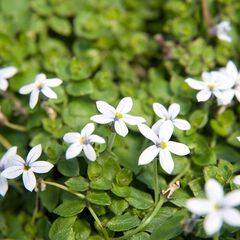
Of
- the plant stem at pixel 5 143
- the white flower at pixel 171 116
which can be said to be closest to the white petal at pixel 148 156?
the white flower at pixel 171 116

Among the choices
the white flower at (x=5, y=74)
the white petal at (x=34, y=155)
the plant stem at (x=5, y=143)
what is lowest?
the plant stem at (x=5, y=143)

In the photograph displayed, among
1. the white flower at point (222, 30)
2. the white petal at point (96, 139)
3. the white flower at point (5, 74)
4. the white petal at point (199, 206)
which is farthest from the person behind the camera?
the white flower at point (222, 30)

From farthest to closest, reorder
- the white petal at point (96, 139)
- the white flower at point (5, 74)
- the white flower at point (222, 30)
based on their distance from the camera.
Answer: the white flower at point (222, 30) < the white flower at point (5, 74) < the white petal at point (96, 139)

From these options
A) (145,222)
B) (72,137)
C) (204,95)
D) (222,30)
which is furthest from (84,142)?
(222,30)

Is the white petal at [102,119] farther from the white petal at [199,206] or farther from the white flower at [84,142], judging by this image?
the white petal at [199,206]

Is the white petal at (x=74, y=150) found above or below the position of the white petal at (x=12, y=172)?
above

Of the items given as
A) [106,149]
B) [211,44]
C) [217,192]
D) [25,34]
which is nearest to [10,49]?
[25,34]

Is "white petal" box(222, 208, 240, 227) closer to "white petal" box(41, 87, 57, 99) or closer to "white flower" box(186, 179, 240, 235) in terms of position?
"white flower" box(186, 179, 240, 235)

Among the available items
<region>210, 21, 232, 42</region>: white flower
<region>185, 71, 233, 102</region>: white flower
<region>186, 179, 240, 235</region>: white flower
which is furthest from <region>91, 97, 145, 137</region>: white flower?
<region>210, 21, 232, 42</region>: white flower
